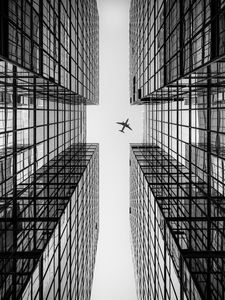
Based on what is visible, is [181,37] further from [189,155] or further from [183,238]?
[183,238]

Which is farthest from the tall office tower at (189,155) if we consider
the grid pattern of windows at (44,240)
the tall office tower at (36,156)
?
the tall office tower at (36,156)

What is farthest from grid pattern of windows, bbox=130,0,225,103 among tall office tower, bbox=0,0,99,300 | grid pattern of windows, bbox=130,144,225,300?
tall office tower, bbox=0,0,99,300

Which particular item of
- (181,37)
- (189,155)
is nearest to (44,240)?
(189,155)

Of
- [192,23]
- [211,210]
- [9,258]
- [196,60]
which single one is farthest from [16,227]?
[192,23]

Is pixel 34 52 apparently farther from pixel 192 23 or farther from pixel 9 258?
pixel 9 258

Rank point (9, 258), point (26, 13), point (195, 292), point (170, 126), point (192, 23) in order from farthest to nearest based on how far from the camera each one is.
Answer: point (170, 126) → point (192, 23) → point (26, 13) → point (9, 258) → point (195, 292)

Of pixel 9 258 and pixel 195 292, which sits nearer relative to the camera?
pixel 195 292

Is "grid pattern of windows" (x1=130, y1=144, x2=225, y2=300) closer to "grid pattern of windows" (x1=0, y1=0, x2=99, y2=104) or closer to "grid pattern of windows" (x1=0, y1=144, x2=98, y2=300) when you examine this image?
"grid pattern of windows" (x1=0, y1=144, x2=98, y2=300)
